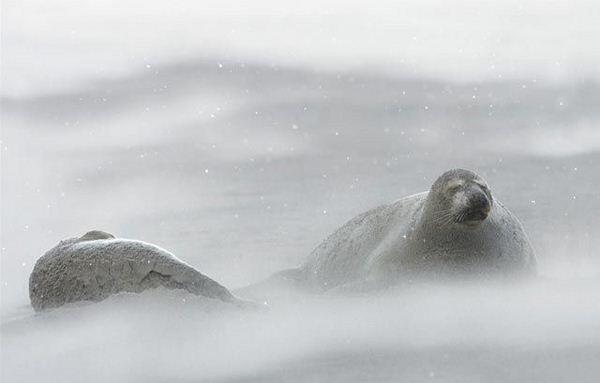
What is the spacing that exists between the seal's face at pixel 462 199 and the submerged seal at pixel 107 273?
2776mm

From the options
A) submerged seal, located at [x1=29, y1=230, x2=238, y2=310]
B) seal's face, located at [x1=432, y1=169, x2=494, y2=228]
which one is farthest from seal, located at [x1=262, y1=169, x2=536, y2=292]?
submerged seal, located at [x1=29, y1=230, x2=238, y2=310]

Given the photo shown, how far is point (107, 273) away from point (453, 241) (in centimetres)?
370

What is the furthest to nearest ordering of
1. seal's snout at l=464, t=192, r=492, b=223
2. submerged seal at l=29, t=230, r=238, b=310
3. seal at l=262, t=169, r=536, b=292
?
seal at l=262, t=169, r=536, b=292 < seal's snout at l=464, t=192, r=492, b=223 < submerged seal at l=29, t=230, r=238, b=310

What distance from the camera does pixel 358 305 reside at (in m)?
10.7

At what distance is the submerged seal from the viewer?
10836 millimetres

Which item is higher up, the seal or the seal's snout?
the seal's snout

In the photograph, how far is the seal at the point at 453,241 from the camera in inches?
488

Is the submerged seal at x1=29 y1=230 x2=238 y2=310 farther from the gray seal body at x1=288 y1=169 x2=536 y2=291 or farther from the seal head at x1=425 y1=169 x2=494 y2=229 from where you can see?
the seal head at x1=425 y1=169 x2=494 y2=229

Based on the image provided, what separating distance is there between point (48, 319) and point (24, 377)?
227cm

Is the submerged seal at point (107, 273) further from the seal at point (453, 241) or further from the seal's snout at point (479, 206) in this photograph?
the seal's snout at point (479, 206)

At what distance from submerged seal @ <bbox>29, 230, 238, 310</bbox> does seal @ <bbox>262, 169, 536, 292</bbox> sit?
2.10 meters

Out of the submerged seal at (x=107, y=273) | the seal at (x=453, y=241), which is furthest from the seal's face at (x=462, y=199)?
the submerged seal at (x=107, y=273)

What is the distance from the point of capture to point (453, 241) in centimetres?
1255

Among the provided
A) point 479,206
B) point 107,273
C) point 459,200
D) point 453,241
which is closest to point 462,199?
point 459,200
